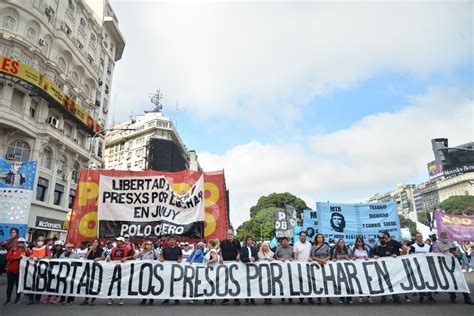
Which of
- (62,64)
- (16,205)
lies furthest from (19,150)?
(16,205)

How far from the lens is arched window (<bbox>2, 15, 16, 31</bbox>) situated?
1029 inches

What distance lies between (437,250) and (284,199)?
6022cm

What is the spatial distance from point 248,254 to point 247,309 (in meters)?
1.44

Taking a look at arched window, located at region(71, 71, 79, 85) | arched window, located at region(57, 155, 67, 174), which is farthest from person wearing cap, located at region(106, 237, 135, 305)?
arched window, located at region(71, 71, 79, 85)

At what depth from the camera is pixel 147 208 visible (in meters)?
9.44

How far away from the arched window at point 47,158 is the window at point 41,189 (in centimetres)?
145

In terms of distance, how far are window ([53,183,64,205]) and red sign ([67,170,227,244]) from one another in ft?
79.5

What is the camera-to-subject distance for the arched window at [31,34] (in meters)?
27.5

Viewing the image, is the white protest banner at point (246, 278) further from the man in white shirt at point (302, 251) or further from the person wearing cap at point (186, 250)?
the person wearing cap at point (186, 250)

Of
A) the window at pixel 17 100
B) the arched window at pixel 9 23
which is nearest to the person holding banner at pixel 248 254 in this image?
the window at pixel 17 100

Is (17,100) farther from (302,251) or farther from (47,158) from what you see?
(302,251)

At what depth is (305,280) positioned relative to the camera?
7.89 metres

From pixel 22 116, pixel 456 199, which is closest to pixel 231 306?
pixel 22 116

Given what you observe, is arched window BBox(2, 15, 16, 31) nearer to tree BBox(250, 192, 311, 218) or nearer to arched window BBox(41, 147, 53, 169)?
arched window BBox(41, 147, 53, 169)
